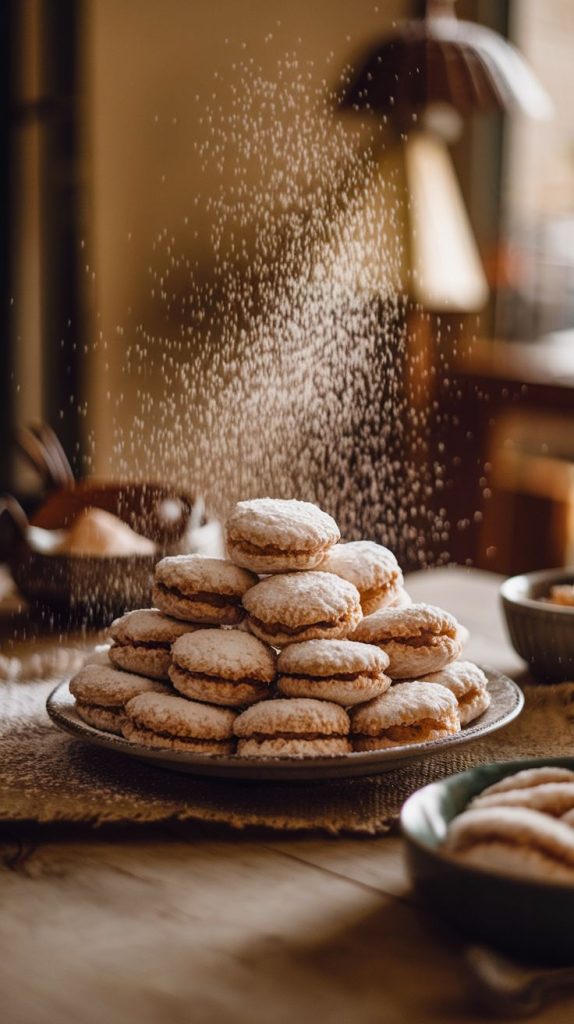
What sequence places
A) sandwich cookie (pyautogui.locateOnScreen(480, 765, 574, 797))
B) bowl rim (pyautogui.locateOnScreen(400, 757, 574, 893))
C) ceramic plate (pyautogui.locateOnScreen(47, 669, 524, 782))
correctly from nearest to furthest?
bowl rim (pyautogui.locateOnScreen(400, 757, 574, 893))
sandwich cookie (pyautogui.locateOnScreen(480, 765, 574, 797))
ceramic plate (pyautogui.locateOnScreen(47, 669, 524, 782))

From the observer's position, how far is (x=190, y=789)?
1.06 meters

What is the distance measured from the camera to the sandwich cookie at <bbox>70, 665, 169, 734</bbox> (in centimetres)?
107

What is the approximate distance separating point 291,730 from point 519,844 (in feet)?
0.92

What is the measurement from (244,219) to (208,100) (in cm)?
40

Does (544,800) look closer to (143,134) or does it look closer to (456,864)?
(456,864)

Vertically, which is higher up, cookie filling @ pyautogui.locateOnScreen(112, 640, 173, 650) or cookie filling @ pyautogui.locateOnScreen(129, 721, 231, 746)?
cookie filling @ pyautogui.locateOnScreen(112, 640, 173, 650)

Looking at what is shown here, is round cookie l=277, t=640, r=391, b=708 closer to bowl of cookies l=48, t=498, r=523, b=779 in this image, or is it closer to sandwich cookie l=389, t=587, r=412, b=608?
bowl of cookies l=48, t=498, r=523, b=779

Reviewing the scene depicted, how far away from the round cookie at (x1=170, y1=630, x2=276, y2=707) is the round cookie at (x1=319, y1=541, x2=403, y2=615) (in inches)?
4.6

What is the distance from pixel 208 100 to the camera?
13.4 ft

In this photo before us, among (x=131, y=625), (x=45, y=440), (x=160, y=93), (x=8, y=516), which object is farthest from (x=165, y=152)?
(x=131, y=625)

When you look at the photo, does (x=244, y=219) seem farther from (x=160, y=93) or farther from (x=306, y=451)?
(x=306, y=451)

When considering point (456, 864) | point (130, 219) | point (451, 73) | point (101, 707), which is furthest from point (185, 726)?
point (130, 219)

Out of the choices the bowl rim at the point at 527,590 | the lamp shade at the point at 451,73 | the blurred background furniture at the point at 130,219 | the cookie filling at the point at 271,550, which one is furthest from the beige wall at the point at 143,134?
the cookie filling at the point at 271,550

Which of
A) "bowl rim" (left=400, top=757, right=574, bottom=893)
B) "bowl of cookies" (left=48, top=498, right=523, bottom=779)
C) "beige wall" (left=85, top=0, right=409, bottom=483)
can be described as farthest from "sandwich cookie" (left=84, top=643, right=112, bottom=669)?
"beige wall" (left=85, top=0, right=409, bottom=483)
